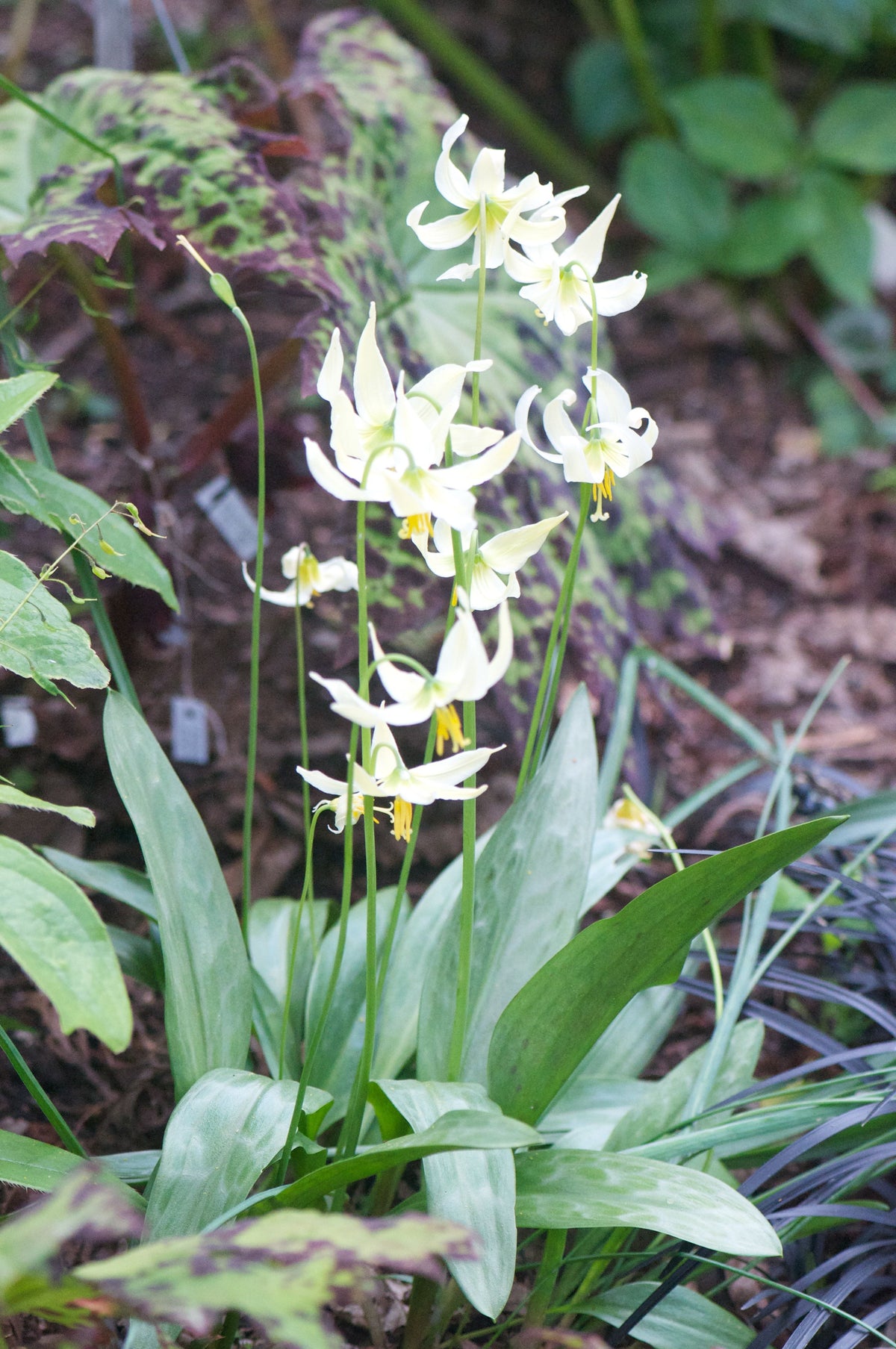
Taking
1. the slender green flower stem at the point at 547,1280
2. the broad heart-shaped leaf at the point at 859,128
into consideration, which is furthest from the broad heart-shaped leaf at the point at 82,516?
the broad heart-shaped leaf at the point at 859,128

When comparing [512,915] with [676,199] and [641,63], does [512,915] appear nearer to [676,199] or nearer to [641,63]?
[676,199]

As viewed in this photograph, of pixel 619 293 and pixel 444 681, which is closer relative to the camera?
pixel 444 681

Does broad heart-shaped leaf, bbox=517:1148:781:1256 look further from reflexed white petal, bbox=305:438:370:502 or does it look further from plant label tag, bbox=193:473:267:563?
plant label tag, bbox=193:473:267:563

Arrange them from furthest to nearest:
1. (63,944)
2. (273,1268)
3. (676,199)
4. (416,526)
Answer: (676,199) < (416,526) < (63,944) < (273,1268)

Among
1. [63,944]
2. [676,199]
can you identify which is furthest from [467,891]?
[676,199]

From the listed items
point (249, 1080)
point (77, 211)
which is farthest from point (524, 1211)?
point (77, 211)

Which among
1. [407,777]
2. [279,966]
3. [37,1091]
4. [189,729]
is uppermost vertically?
[407,777]

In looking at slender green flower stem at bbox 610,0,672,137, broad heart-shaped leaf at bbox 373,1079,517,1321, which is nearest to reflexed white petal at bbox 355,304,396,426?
broad heart-shaped leaf at bbox 373,1079,517,1321
